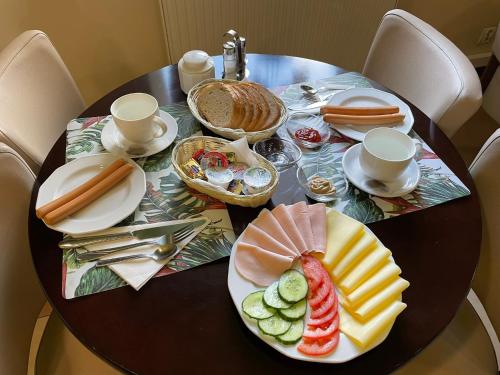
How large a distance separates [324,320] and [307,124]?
0.61 m

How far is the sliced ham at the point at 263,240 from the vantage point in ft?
2.74

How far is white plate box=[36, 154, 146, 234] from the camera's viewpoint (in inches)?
35.2

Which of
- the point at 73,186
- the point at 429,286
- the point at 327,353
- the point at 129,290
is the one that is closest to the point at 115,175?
the point at 73,186

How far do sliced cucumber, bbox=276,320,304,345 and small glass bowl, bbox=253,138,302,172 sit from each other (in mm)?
448

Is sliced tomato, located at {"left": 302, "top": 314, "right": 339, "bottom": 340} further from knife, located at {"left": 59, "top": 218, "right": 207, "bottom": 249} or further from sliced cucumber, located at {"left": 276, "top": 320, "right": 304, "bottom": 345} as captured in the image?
knife, located at {"left": 59, "top": 218, "right": 207, "bottom": 249}

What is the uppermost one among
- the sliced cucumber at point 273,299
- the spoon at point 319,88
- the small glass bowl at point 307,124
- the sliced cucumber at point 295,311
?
the spoon at point 319,88

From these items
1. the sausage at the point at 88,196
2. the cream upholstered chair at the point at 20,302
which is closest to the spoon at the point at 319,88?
the sausage at the point at 88,196

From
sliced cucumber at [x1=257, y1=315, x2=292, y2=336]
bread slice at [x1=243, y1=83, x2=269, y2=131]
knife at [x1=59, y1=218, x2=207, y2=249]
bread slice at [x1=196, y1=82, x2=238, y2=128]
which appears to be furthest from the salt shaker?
sliced cucumber at [x1=257, y1=315, x2=292, y2=336]

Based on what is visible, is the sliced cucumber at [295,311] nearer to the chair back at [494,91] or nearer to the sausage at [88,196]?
the sausage at [88,196]

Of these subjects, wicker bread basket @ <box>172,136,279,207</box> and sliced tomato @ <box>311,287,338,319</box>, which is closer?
sliced tomato @ <box>311,287,338,319</box>

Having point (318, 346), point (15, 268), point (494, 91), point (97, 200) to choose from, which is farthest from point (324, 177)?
point (494, 91)

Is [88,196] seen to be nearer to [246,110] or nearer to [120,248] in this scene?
[120,248]

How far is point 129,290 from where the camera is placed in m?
0.82

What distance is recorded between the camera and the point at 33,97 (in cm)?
123
